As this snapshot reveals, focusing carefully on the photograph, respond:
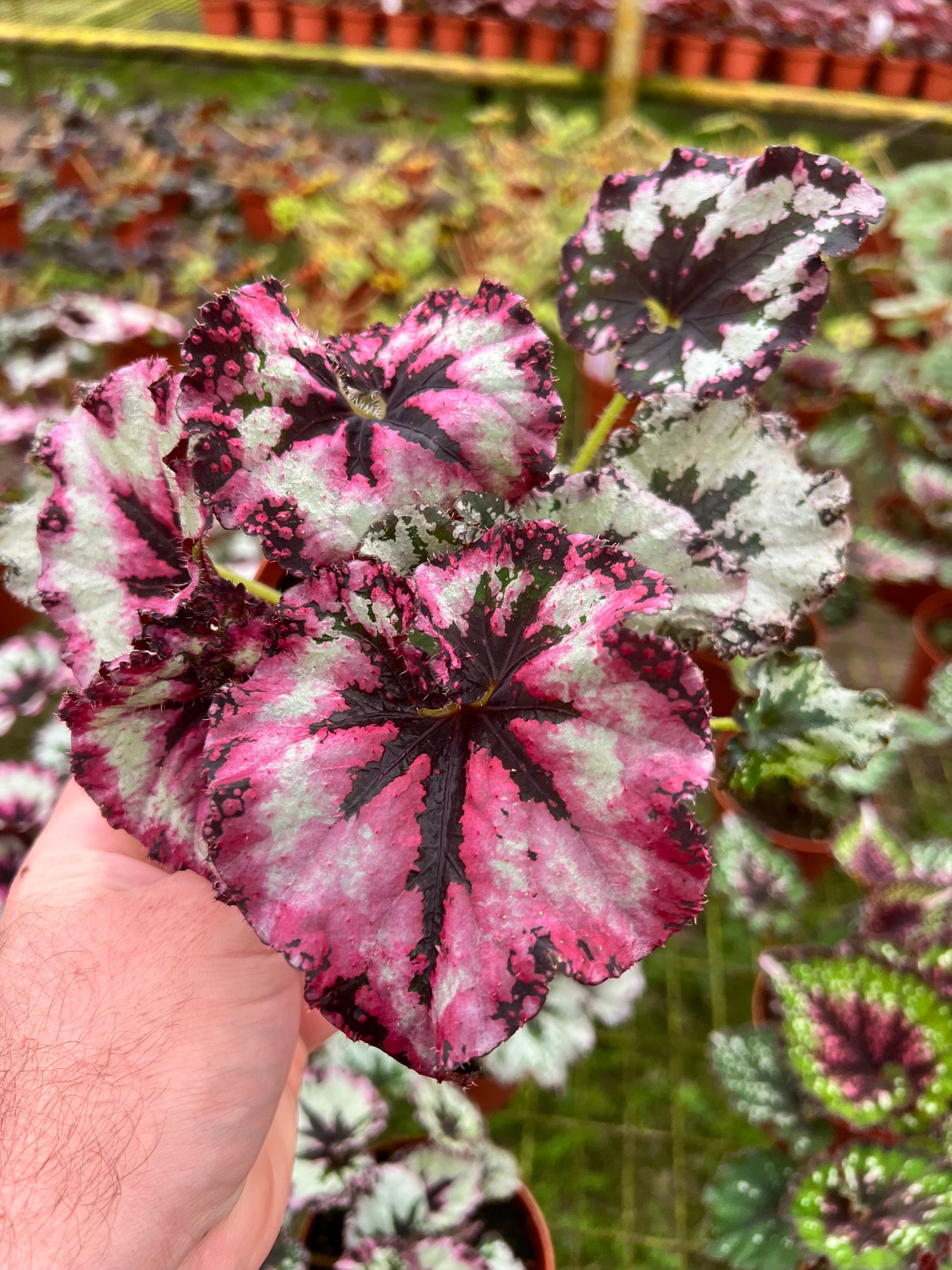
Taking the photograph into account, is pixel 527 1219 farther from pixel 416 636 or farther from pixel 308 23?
pixel 308 23

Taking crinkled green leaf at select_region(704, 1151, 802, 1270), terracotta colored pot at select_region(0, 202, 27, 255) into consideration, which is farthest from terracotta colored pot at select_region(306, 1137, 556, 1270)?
terracotta colored pot at select_region(0, 202, 27, 255)

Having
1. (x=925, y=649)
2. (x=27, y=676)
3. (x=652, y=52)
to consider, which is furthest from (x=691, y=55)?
(x=27, y=676)

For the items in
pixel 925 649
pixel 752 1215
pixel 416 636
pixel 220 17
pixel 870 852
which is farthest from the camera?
pixel 220 17

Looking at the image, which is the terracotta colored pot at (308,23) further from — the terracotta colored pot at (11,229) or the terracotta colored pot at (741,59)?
the terracotta colored pot at (741,59)

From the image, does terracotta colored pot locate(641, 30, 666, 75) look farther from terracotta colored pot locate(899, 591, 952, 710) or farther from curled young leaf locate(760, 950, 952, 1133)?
curled young leaf locate(760, 950, 952, 1133)

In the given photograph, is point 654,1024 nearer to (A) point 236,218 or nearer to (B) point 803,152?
(B) point 803,152
